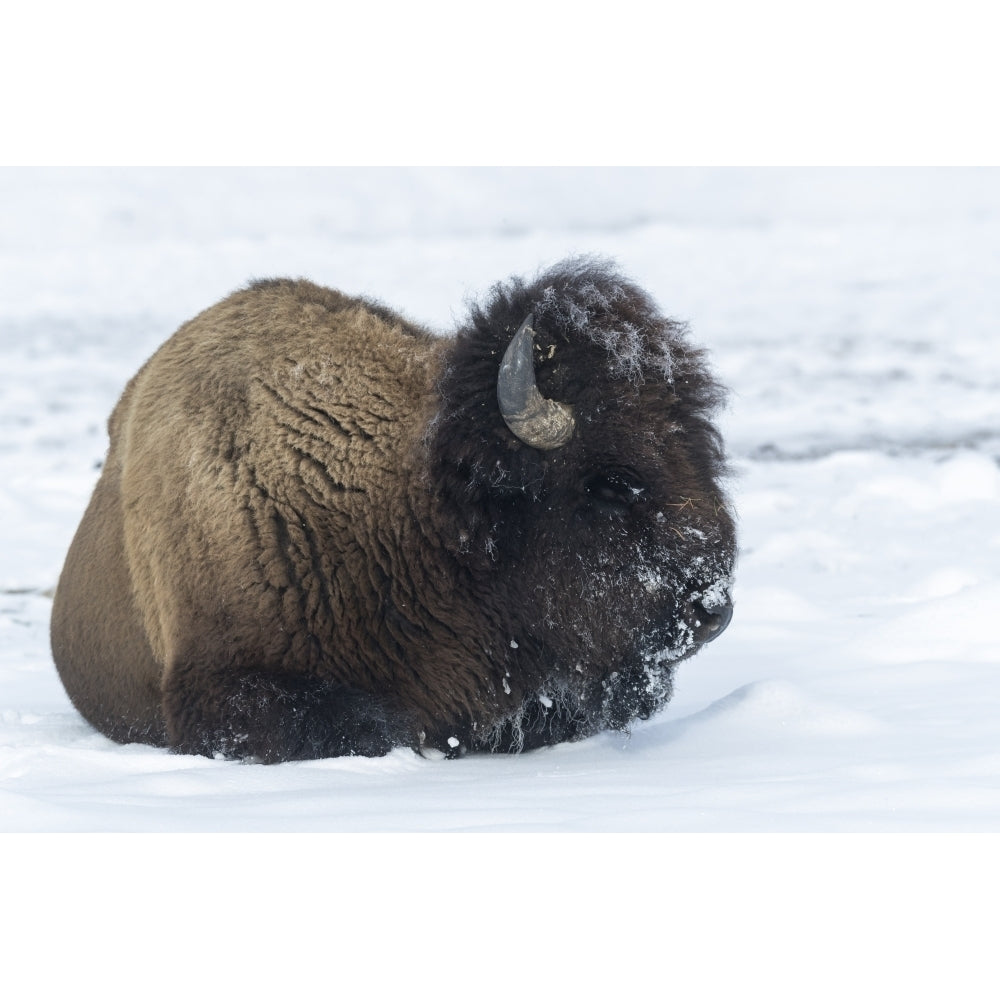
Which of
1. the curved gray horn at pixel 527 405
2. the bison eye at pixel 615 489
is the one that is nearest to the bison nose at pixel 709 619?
the bison eye at pixel 615 489

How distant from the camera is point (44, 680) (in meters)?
5.70

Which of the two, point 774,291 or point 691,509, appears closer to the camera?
point 691,509

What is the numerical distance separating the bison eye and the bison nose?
0.35 metres

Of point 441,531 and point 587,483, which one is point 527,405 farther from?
point 441,531

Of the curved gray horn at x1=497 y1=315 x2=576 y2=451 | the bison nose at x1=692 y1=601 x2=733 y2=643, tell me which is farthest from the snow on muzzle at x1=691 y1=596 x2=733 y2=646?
the curved gray horn at x1=497 y1=315 x2=576 y2=451

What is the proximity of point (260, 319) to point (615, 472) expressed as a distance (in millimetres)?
1413

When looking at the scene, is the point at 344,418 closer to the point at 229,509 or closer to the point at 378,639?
the point at 229,509

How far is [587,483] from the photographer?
376cm

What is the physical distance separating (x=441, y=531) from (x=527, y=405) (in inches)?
20.0

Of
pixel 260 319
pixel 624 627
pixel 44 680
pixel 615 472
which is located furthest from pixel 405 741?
pixel 44 680

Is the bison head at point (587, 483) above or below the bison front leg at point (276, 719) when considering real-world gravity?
above

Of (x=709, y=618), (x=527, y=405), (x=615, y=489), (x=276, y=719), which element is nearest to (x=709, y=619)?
(x=709, y=618)

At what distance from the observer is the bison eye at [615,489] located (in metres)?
3.70

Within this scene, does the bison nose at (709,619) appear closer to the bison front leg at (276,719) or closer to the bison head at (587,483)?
the bison head at (587,483)
